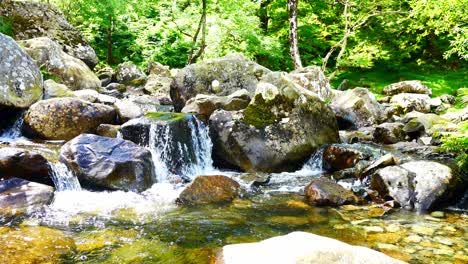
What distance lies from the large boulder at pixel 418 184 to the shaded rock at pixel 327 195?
0.68 metres

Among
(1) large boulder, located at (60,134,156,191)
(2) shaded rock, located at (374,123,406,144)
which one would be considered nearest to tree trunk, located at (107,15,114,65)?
(2) shaded rock, located at (374,123,406,144)

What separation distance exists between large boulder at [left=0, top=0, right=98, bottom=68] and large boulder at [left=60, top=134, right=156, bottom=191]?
10816 millimetres

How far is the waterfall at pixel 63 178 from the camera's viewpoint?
287 inches

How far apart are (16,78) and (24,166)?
3951 millimetres

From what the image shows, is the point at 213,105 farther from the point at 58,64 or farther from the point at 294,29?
the point at 294,29

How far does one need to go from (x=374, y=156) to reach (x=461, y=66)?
2043 centimetres

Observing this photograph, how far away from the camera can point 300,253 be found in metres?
3.09

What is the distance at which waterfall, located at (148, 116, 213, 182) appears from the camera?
9.37m

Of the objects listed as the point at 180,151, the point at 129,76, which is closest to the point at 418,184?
the point at 180,151

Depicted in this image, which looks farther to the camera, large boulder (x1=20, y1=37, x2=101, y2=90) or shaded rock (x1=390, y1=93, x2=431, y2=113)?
shaded rock (x1=390, y1=93, x2=431, y2=113)

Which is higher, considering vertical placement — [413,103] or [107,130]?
[413,103]

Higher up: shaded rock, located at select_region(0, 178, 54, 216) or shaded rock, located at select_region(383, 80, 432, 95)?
shaded rock, located at select_region(383, 80, 432, 95)

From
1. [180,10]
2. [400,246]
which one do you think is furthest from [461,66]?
[400,246]

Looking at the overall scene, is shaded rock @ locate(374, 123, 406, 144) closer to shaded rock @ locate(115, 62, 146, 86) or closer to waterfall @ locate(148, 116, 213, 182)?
waterfall @ locate(148, 116, 213, 182)
